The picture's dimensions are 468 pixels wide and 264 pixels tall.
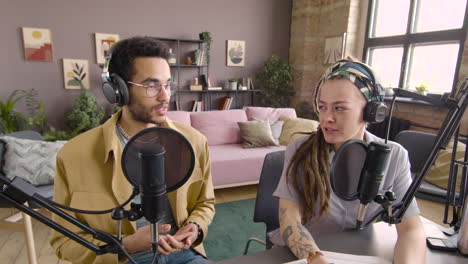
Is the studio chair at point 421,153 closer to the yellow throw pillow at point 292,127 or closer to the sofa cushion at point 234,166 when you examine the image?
the yellow throw pillow at point 292,127

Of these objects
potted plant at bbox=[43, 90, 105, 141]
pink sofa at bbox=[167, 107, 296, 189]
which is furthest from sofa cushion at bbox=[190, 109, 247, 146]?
potted plant at bbox=[43, 90, 105, 141]

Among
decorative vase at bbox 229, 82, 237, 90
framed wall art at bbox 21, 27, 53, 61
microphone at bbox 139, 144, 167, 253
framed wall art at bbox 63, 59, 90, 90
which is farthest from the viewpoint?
decorative vase at bbox 229, 82, 237, 90

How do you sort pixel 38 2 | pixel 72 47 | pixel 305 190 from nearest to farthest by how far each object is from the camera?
pixel 305 190, pixel 38 2, pixel 72 47

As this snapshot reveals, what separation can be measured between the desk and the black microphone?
426mm

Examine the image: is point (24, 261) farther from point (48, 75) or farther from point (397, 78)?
point (397, 78)

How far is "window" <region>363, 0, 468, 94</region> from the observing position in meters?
3.57

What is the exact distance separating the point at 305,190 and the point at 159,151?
0.77m

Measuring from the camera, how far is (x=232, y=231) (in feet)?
8.07

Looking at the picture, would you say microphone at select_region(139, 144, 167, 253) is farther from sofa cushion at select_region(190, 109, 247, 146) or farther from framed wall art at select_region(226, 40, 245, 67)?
framed wall art at select_region(226, 40, 245, 67)

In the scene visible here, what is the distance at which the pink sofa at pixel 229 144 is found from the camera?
309cm

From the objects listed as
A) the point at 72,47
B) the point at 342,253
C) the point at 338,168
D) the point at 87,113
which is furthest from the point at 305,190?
the point at 72,47

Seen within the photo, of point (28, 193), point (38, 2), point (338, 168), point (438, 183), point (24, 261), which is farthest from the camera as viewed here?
point (38, 2)

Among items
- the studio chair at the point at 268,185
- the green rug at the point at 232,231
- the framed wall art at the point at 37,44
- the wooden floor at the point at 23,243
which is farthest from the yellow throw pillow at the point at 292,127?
the framed wall art at the point at 37,44

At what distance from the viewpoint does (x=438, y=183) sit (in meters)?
2.49
